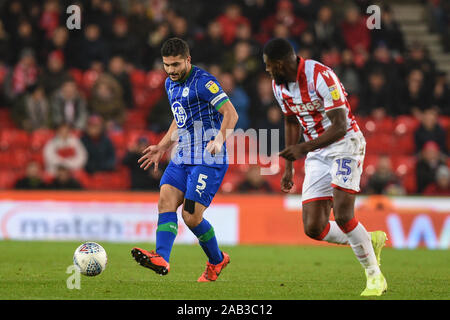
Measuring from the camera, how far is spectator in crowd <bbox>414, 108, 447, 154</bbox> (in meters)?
15.5

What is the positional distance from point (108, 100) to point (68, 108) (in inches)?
33.1

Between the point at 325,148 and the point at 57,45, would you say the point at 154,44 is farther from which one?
the point at 325,148

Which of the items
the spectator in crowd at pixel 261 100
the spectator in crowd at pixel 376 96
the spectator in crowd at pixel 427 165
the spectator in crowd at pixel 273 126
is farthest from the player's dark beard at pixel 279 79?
the spectator in crowd at pixel 376 96

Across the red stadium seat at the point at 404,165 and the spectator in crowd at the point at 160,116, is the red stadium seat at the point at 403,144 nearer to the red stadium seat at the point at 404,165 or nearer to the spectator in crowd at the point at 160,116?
the red stadium seat at the point at 404,165

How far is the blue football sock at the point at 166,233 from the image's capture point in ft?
23.8

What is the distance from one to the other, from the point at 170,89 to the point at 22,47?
9.93 meters

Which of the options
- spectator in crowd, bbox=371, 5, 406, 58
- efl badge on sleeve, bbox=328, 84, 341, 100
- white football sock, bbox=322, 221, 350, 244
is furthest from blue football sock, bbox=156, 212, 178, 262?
spectator in crowd, bbox=371, 5, 406, 58

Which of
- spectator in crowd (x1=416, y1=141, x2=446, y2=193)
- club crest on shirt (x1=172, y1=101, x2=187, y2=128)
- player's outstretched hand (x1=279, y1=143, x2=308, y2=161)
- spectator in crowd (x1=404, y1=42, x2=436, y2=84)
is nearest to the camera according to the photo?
player's outstretched hand (x1=279, y1=143, x2=308, y2=161)

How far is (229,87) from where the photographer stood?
619 inches

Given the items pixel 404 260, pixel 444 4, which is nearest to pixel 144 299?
pixel 404 260

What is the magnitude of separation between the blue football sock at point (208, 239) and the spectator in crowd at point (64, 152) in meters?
7.50

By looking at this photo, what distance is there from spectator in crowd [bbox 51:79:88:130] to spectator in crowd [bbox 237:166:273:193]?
3.54 m

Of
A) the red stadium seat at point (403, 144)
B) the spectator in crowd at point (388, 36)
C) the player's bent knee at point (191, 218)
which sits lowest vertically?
the player's bent knee at point (191, 218)

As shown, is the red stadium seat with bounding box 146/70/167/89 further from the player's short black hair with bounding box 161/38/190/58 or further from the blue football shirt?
the player's short black hair with bounding box 161/38/190/58
